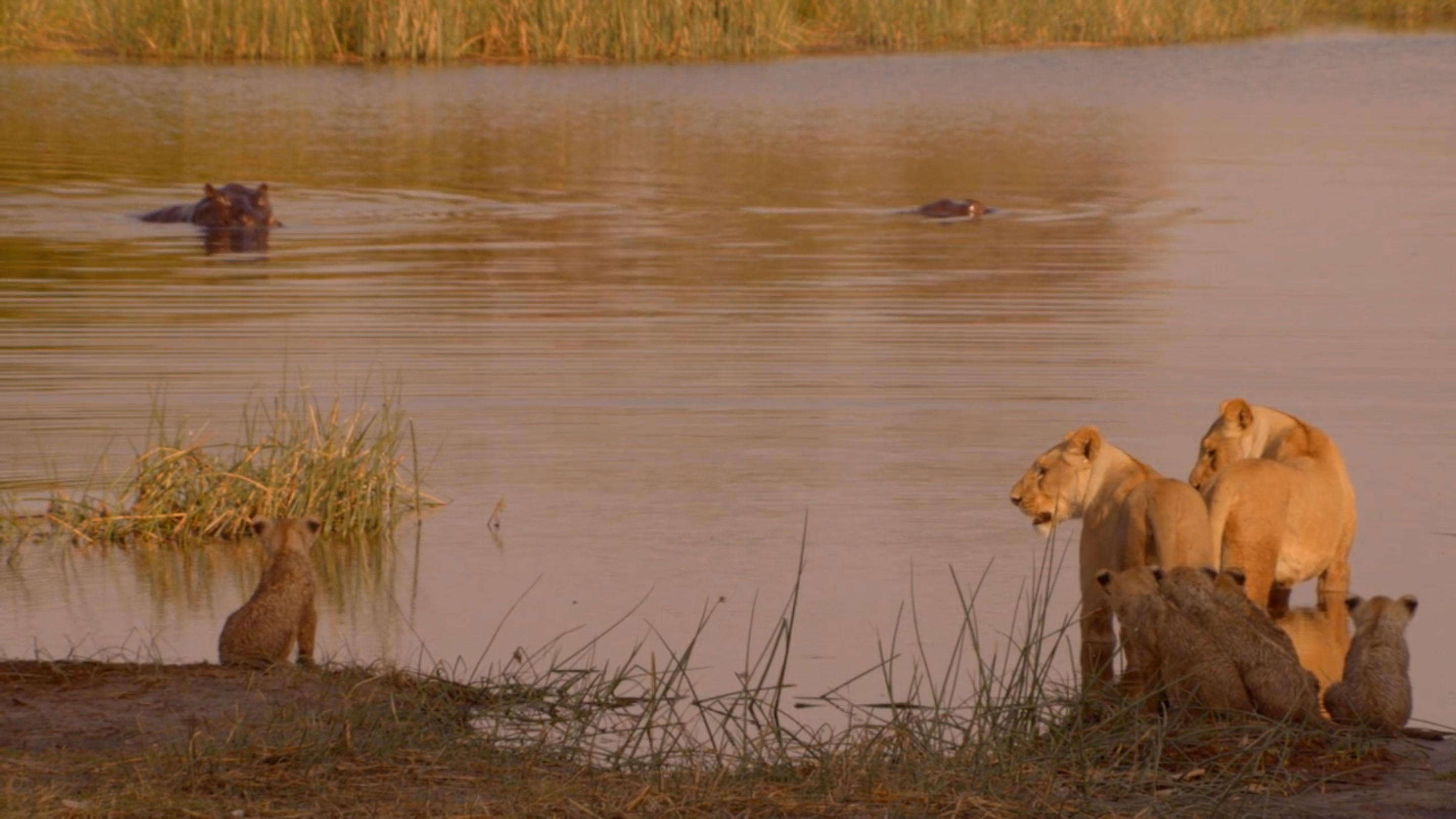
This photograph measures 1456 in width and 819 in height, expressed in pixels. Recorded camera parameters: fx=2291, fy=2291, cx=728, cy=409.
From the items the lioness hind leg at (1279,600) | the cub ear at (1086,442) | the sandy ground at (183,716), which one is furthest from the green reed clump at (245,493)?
the lioness hind leg at (1279,600)

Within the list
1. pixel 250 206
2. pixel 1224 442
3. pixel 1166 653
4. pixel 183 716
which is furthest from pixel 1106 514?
pixel 250 206

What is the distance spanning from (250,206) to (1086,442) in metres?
14.1

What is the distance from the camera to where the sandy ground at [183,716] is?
5602 mm

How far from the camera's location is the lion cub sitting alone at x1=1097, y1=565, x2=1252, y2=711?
624 cm

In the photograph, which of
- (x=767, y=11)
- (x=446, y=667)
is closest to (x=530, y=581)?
(x=446, y=667)

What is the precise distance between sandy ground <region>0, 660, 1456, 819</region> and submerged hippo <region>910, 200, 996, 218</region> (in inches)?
611

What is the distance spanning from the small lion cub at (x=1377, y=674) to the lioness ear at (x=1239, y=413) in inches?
66.7

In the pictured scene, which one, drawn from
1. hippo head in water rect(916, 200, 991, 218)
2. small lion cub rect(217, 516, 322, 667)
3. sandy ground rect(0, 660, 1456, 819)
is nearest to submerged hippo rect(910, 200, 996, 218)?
hippo head in water rect(916, 200, 991, 218)

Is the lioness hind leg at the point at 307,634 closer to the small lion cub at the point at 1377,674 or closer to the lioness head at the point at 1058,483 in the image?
the lioness head at the point at 1058,483

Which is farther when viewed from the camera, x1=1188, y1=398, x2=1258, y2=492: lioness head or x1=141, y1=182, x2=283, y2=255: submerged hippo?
x1=141, y1=182, x2=283, y2=255: submerged hippo

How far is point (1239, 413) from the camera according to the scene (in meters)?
8.08

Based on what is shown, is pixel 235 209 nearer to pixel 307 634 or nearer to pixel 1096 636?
pixel 307 634

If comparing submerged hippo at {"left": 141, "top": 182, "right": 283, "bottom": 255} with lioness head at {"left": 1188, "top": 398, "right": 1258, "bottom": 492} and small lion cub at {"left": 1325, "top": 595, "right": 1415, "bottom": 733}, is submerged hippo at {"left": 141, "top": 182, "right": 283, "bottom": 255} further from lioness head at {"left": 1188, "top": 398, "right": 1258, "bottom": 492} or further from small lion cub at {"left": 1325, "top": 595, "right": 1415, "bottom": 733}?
small lion cub at {"left": 1325, "top": 595, "right": 1415, "bottom": 733}

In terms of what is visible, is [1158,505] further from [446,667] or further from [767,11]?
[767,11]
